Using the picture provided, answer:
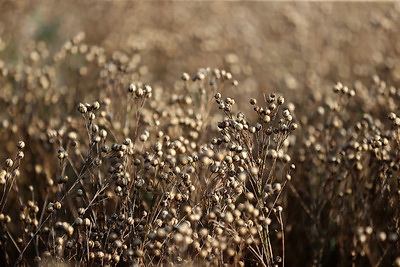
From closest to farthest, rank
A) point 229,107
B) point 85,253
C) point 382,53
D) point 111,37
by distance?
point 85,253 → point 229,107 → point 382,53 → point 111,37

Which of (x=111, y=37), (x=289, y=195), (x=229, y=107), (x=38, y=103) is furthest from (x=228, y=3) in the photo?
(x=229, y=107)

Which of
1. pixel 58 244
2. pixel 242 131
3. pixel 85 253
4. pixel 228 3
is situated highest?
pixel 242 131

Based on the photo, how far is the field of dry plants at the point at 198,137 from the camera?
6.56 feet

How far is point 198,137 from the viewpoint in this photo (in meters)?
2.88

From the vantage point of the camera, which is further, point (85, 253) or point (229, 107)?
point (229, 107)

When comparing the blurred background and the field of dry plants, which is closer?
the field of dry plants

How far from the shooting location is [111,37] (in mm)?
5699

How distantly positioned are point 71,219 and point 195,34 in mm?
3474

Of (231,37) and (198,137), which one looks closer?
(198,137)

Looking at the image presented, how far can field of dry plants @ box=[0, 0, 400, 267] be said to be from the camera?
78.7 inches

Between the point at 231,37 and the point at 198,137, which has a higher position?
the point at 198,137

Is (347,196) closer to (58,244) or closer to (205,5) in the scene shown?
(58,244)

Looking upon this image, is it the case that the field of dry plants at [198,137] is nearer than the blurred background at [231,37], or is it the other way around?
the field of dry plants at [198,137]

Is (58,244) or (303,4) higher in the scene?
(58,244)
